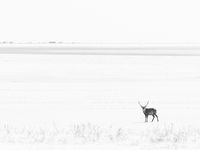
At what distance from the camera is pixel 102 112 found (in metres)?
14.7

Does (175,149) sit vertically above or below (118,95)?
below

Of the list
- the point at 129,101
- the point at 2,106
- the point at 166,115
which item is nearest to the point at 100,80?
the point at 129,101

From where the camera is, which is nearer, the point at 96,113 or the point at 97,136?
the point at 97,136

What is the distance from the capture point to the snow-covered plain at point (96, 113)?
9.12m

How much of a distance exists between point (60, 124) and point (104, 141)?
3363 millimetres

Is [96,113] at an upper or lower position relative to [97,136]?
upper

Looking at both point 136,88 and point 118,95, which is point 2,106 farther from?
point 136,88

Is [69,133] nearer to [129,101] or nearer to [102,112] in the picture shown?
[102,112]

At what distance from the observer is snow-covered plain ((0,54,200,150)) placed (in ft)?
29.9

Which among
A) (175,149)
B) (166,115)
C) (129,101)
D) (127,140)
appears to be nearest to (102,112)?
(166,115)

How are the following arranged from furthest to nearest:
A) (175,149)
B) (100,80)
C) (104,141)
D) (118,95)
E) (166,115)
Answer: (100,80) < (118,95) < (166,115) < (104,141) < (175,149)

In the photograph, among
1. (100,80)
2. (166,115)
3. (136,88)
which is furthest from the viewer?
(100,80)

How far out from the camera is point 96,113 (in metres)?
14.5

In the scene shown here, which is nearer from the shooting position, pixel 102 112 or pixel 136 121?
pixel 136 121
